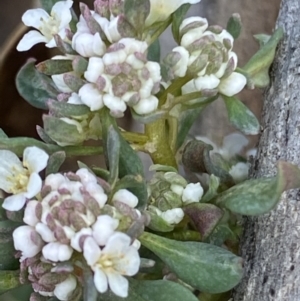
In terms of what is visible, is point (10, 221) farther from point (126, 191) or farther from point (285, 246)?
point (285, 246)

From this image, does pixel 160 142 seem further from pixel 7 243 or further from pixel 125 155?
pixel 7 243

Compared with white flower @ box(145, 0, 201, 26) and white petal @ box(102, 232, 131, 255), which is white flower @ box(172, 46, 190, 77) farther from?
white petal @ box(102, 232, 131, 255)

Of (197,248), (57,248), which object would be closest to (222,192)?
(197,248)

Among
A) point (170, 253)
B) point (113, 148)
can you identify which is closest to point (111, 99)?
point (113, 148)

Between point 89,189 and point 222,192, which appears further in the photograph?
point 222,192

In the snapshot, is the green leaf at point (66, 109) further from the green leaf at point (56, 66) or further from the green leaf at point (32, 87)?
the green leaf at point (32, 87)

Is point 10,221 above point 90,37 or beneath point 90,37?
beneath

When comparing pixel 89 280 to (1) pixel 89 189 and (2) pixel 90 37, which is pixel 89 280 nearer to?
(1) pixel 89 189

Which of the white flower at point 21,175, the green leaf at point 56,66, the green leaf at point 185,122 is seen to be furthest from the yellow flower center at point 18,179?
the green leaf at point 185,122
